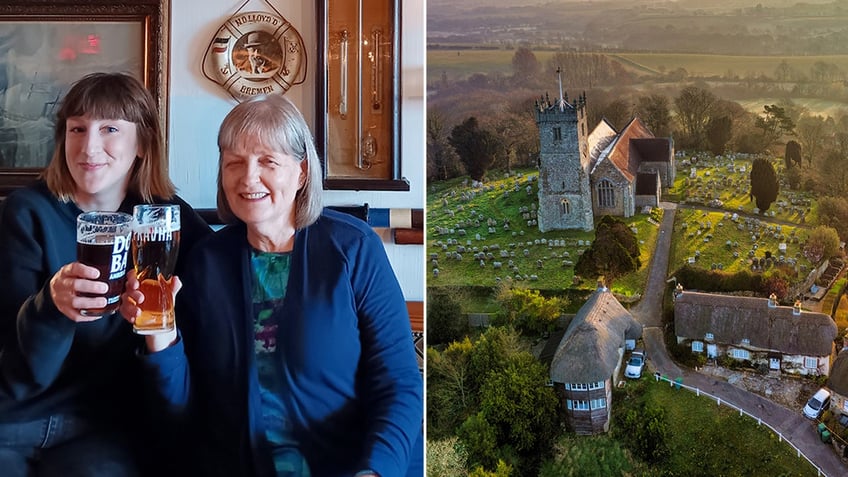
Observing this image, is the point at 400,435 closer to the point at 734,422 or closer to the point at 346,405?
the point at 346,405

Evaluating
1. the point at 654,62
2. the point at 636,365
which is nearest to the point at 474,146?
the point at 654,62

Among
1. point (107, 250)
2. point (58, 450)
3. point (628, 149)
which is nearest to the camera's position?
point (107, 250)

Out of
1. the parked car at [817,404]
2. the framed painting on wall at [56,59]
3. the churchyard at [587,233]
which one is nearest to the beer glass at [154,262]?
the framed painting on wall at [56,59]

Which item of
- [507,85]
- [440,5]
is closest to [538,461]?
[507,85]

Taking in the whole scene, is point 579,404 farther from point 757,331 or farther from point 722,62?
point 722,62

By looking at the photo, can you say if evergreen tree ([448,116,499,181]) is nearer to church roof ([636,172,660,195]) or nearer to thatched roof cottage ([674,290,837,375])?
church roof ([636,172,660,195])

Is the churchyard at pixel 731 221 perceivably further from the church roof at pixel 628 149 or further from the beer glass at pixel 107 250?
the beer glass at pixel 107 250

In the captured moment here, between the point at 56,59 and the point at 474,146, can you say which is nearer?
the point at 56,59
